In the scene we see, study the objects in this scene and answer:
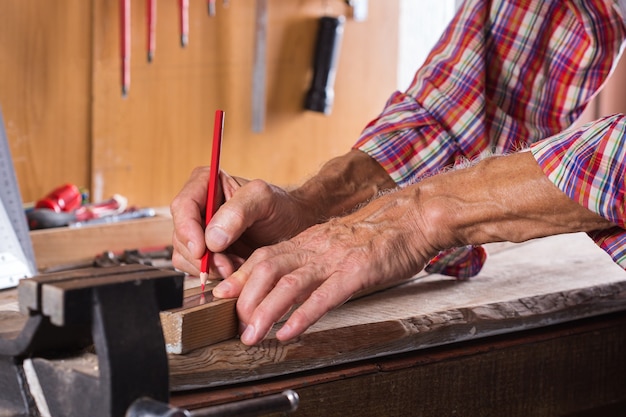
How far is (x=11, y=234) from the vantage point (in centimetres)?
141

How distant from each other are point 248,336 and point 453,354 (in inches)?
10.8

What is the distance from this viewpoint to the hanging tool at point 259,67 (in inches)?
104

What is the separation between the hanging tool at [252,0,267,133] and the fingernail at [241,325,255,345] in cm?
179

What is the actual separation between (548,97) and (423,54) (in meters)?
1.70

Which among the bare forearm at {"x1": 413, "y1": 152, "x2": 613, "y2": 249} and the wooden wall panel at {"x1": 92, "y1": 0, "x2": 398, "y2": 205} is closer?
the bare forearm at {"x1": 413, "y1": 152, "x2": 613, "y2": 249}

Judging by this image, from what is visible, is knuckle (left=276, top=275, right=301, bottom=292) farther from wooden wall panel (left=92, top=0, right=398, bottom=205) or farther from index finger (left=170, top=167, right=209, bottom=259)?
wooden wall panel (left=92, top=0, right=398, bottom=205)

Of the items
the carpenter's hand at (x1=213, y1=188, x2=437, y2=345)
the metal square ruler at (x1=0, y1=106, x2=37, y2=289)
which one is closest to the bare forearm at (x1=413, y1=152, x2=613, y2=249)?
the carpenter's hand at (x1=213, y1=188, x2=437, y2=345)

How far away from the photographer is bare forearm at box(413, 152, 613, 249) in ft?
3.28

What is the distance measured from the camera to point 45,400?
0.79m

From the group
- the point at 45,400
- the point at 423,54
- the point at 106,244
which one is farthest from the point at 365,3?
the point at 45,400

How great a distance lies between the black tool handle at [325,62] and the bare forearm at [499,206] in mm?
1682

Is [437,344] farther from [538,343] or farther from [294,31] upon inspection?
[294,31]

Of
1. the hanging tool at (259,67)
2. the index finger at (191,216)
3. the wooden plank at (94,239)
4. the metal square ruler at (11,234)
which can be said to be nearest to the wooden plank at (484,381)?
the index finger at (191,216)

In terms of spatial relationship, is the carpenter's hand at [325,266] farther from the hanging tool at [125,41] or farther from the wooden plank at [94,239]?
the hanging tool at [125,41]
